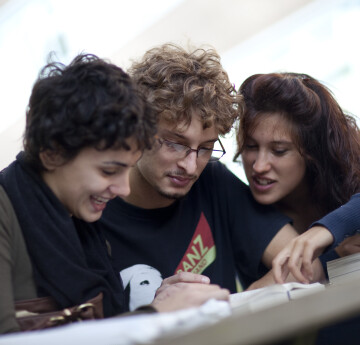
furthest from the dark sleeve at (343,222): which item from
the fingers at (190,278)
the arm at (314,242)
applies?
the fingers at (190,278)

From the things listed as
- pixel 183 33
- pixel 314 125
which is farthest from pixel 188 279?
pixel 183 33

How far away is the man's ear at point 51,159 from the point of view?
1177mm

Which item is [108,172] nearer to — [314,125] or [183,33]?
[314,125]

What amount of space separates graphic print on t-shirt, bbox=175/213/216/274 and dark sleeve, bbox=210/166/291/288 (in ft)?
0.26

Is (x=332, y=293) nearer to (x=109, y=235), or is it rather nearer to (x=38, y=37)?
(x=109, y=235)

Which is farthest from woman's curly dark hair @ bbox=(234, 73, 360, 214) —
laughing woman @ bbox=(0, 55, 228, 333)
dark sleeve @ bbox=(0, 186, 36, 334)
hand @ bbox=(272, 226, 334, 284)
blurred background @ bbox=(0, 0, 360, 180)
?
blurred background @ bbox=(0, 0, 360, 180)

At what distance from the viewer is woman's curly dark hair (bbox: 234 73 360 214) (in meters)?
1.75

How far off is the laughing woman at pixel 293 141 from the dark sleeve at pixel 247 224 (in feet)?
0.12

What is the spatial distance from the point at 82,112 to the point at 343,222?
A: 29.5 inches

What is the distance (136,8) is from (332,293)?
3571 mm

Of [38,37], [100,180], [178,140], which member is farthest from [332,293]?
[38,37]

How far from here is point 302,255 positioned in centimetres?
144

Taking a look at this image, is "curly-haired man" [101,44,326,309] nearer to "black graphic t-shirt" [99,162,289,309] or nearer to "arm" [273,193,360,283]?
"black graphic t-shirt" [99,162,289,309]

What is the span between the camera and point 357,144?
1842 mm
